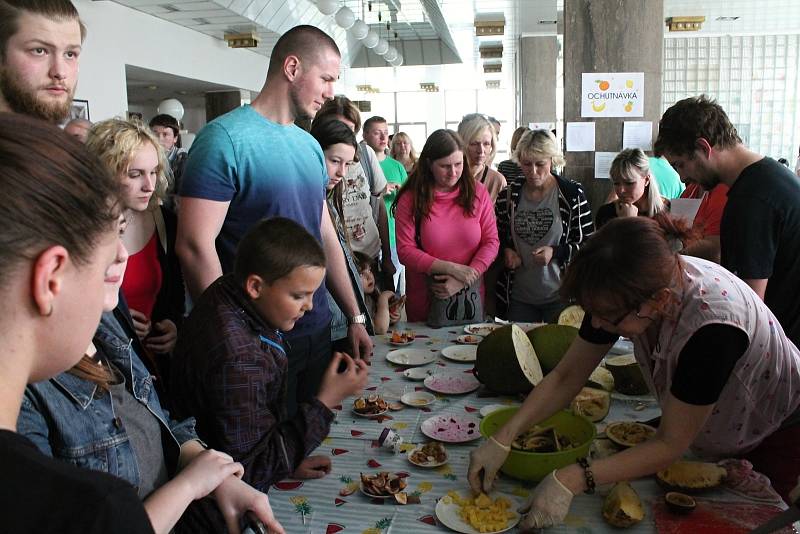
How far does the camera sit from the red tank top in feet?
7.57

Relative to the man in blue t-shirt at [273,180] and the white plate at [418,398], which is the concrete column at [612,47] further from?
the white plate at [418,398]

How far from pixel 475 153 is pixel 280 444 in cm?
279

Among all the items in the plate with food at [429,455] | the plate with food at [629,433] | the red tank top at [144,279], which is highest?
the red tank top at [144,279]

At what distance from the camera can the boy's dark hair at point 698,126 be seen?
7.11 ft

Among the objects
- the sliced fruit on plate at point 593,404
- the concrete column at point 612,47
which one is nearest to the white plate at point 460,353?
the sliced fruit on plate at point 593,404

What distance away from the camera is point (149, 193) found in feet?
7.38

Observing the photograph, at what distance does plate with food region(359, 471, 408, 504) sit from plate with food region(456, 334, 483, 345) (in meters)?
1.07

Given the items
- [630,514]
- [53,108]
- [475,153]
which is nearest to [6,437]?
[630,514]

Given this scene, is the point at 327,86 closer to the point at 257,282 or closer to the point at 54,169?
A: the point at 257,282

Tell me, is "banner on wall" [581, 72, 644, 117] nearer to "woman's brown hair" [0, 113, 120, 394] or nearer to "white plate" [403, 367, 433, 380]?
"white plate" [403, 367, 433, 380]

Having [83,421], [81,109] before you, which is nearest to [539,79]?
[81,109]

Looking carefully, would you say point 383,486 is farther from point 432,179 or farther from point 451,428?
point 432,179

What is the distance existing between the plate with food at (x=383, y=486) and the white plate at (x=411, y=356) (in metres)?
0.83

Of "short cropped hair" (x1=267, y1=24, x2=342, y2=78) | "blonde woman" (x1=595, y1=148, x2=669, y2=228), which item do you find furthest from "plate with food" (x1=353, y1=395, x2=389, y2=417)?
"blonde woman" (x1=595, y1=148, x2=669, y2=228)
